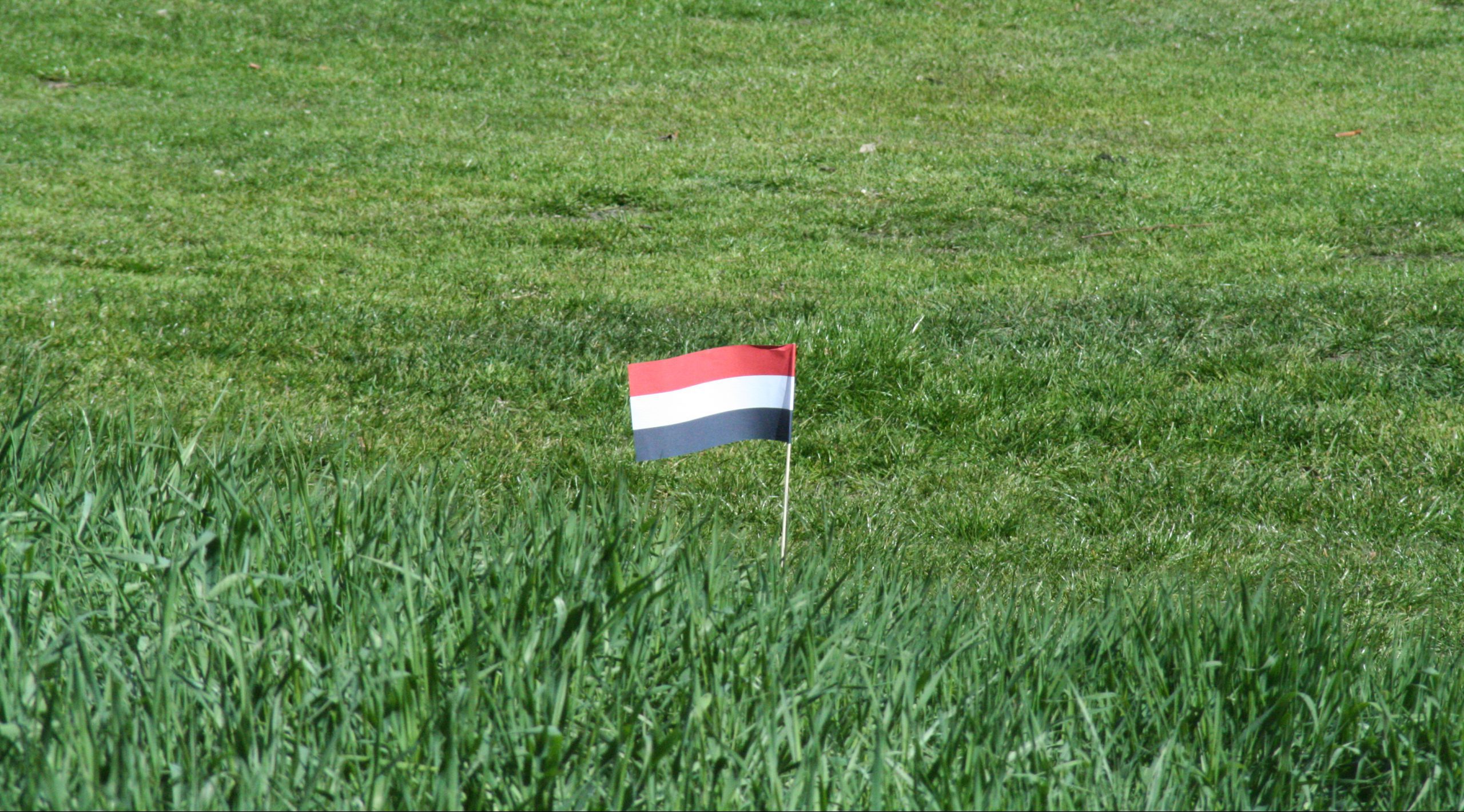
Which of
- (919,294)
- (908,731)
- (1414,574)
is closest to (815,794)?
(908,731)

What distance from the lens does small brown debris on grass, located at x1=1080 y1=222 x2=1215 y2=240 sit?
9.04 m

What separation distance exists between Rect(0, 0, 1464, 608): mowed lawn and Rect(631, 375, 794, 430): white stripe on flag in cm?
52

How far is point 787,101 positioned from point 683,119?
4.91 feet

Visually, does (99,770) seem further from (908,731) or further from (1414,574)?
(1414,574)

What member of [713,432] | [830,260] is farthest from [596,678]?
[830,260]

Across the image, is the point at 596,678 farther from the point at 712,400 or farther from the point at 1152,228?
the point at 1152,228

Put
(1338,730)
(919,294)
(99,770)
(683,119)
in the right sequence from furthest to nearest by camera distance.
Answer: (683,119) → (919,294) → (1338,730) → (99,770)

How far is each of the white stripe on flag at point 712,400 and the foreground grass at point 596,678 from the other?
16.4 inches

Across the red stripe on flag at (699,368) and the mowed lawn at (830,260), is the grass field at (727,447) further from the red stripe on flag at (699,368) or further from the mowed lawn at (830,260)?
the red stripe on flag at (699,368)

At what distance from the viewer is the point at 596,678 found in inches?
85.1

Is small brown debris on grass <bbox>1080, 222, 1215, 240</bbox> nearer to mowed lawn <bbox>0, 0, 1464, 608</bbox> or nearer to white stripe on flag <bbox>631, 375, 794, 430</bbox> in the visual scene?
mowed lawn <bbox>0, 0, 1464, 608</bbox>

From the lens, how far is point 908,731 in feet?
6.46

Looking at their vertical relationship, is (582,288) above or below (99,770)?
below

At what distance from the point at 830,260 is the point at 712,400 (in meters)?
5.03
